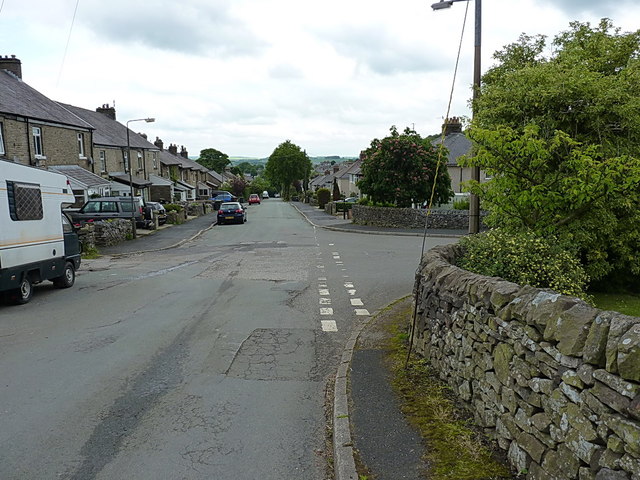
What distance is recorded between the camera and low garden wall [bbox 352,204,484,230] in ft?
101

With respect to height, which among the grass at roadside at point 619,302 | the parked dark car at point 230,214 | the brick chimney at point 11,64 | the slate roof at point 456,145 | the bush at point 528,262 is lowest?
the grass at roadside at point 619,302

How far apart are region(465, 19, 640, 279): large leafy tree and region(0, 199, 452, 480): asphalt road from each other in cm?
380

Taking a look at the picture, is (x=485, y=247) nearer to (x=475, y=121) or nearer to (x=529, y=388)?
(x=475, y=121)

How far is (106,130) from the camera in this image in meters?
43.2

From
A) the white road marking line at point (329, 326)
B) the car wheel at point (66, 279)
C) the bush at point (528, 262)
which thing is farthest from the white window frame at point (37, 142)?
the bush at point (528, 262)

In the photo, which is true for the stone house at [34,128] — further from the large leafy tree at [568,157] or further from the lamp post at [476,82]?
the large leafy tree at [568,157]

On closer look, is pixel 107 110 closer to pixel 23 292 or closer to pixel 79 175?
pixel 79 175

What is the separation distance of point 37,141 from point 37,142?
54 millimetres

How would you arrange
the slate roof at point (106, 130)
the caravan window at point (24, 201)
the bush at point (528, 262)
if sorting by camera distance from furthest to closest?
the slate roof at point (106, 130)
the caravan window at point (24, 201)
the bush at point (528, 262)

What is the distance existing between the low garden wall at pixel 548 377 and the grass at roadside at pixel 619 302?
5351 mm

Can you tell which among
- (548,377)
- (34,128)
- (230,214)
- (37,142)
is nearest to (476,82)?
(548,377)

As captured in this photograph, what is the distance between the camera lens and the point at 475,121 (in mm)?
10031

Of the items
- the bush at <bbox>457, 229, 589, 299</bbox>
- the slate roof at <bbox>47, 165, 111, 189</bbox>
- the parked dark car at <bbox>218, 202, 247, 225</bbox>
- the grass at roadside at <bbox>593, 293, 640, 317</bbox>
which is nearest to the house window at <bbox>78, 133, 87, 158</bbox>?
the slate roof at <bbox>47, 165, 111, 189</bbox>

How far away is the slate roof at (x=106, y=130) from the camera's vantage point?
39.8 metres
